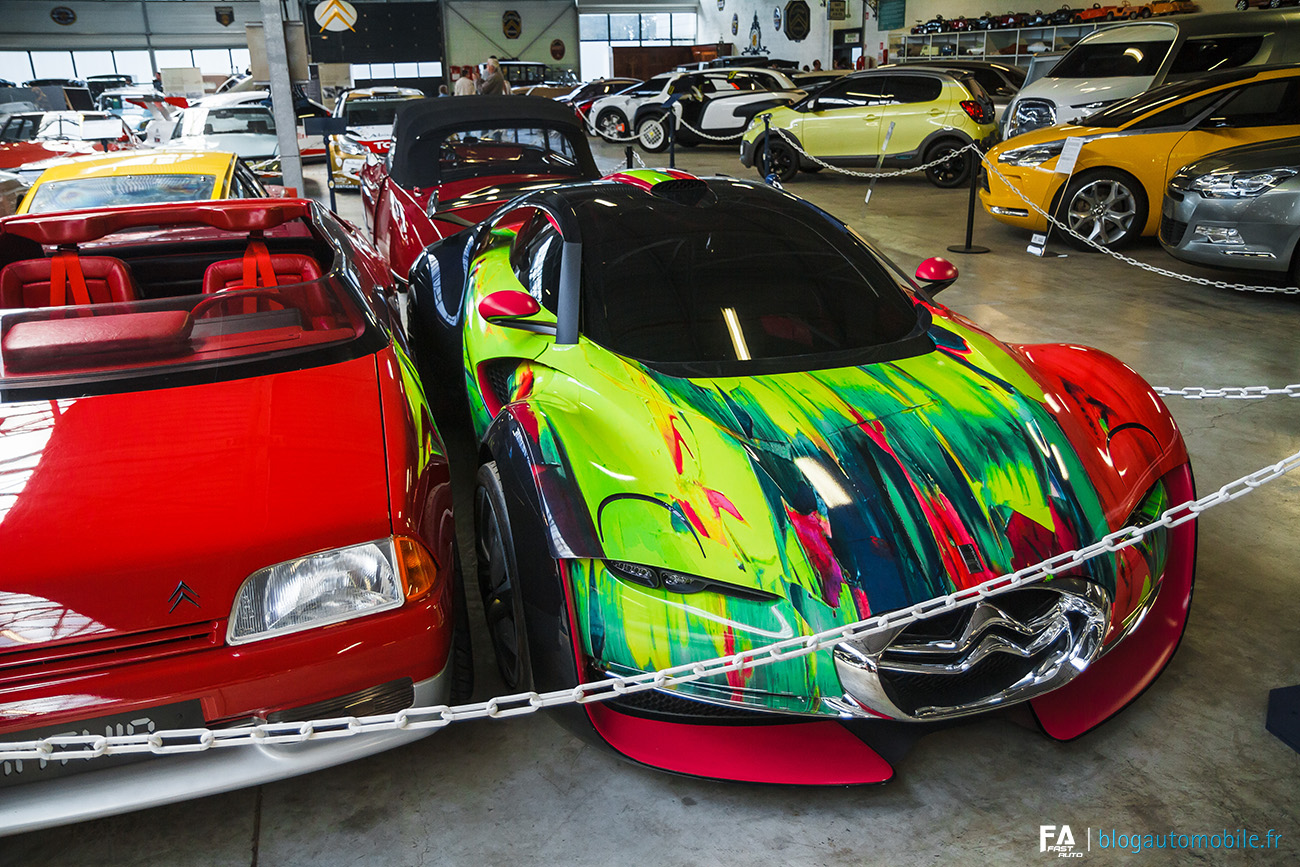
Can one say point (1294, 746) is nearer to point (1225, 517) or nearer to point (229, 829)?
point (1225, 517)

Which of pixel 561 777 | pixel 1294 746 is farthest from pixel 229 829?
pixel 1294 746

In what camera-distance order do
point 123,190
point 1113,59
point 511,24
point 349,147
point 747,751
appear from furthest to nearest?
point 511,24 < point 349,147 < point 1113,59 < point 123,190 < point 747,751

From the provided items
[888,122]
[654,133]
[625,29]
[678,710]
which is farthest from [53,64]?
[678,710]

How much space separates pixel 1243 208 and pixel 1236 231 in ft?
0.49

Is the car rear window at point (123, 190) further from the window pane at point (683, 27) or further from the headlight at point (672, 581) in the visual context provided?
the window pane at point (683, 27)

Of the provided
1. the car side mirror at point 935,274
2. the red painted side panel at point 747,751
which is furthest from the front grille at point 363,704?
the car side mirror at point 935,274

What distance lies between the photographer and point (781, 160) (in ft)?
39.7

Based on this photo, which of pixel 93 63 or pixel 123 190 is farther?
pixel 93 63

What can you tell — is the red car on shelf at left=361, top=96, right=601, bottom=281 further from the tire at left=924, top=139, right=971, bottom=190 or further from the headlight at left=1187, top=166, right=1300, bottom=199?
the tire at left=924, top=139, right=971, bottom=190

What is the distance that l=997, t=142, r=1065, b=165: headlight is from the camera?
718cm

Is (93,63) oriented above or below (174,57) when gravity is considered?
below

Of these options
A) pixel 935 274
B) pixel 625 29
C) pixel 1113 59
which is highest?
pixel 625 29

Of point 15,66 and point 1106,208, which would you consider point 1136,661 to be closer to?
point 1106,208

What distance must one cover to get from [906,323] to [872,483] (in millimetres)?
881
